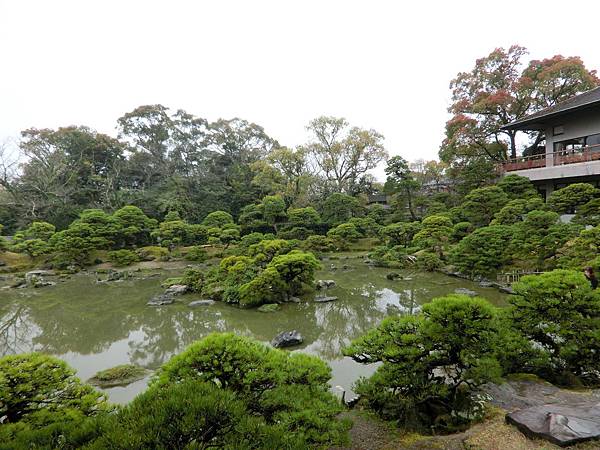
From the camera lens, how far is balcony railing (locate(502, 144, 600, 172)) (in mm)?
12172

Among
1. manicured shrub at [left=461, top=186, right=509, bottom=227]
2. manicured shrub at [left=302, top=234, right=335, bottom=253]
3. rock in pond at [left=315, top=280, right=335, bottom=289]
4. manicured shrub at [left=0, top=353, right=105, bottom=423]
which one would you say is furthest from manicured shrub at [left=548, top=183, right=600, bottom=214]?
manicured shrub at [left=0, top=353, right=105, bottom=423]

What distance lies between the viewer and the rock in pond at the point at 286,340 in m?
5.91

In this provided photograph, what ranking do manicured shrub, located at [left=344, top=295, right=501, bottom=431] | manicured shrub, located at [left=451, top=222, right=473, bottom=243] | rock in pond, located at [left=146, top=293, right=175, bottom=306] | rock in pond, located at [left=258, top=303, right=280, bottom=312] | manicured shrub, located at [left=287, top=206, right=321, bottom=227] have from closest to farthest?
1. manicured shrub, located at [left=344, top=295, right=501, bottom=431]
2. rock in pond, located at [left=258, top=303, right=280, bottom=312]
3. rock in pond, located at [left=146, top=293, right=175, bottom=306]
4. manicured shrub, located at [left=451, top=222, right=473, bottom=243]
5. manicured shrub, located at [left=287, top=206, right=321, bottom=227]

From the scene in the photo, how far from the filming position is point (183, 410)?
1.59 meters

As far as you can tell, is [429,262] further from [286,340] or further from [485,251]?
[286,340]

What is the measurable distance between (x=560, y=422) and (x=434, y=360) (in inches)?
38.0

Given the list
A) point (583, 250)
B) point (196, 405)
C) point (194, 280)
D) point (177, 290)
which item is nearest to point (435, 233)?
point (583, 250)

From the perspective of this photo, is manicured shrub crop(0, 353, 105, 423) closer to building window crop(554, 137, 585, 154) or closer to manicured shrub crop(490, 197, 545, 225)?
manicured shrub crop(490, 197, 545, 225)

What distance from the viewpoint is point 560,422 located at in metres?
2.46

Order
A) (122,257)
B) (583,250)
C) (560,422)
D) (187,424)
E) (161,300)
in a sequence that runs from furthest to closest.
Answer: (122,257), (161,300), (583,250), (560,422), (187,424)

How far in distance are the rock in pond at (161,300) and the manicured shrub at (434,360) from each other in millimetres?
7257

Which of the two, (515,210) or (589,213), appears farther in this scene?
(515,210)

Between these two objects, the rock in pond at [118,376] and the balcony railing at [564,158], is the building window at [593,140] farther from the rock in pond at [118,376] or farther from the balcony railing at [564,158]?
the rock in pond at [118,376]

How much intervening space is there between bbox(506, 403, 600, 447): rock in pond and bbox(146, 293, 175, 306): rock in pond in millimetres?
8351
